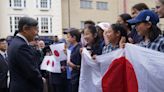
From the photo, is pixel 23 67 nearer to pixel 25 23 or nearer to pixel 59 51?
pixel 25 23

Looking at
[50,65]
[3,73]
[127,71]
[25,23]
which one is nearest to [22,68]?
[25,23]

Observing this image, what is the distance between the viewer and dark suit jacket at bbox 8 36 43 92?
594 centimetres

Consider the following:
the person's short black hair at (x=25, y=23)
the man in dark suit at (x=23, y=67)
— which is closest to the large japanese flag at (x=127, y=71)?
the man in dark suit at (x=23, y=67)

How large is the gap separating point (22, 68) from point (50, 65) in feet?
14.1

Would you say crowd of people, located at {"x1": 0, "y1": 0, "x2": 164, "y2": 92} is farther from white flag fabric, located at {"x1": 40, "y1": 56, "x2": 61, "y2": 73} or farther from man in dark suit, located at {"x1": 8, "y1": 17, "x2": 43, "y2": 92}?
white flag fabric, located at {"x1": 40, "y1": 56, "x2": 61, "y2": 73}

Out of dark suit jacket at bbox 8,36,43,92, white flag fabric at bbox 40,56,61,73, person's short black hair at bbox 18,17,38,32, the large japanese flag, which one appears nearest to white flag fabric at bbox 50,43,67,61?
white flag fabric at bbox 40,56,61,73

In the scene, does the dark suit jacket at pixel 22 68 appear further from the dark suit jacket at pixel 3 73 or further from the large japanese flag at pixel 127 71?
the dark suit jacket at pixel 3 73

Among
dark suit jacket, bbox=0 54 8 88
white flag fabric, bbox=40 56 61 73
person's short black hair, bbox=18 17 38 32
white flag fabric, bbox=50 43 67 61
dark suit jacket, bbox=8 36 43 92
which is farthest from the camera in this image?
white flag fabric, bbox=40 56 61 73

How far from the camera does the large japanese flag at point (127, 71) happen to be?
4611mm

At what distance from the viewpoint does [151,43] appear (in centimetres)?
489

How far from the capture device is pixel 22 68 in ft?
19.5

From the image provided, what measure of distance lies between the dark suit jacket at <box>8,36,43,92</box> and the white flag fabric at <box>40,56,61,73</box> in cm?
367

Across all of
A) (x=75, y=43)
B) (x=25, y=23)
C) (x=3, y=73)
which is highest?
(x=25, y=23)

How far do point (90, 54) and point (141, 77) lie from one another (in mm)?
2204
